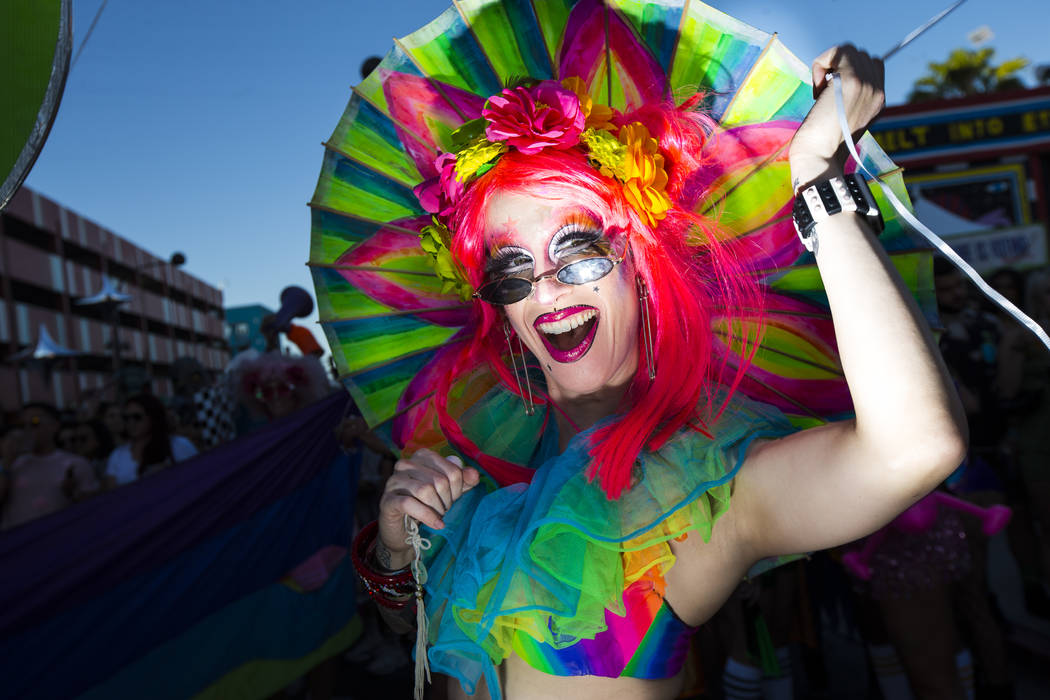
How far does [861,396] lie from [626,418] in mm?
561

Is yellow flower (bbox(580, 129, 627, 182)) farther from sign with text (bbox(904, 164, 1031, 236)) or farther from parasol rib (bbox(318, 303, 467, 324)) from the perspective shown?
sign with text (bbox(904, 164, 1031, 236))

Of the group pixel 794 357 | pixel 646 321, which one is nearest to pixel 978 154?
pixel 794 357

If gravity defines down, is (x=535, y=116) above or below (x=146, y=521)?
above

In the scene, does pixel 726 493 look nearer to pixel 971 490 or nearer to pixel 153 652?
pixel 153 652

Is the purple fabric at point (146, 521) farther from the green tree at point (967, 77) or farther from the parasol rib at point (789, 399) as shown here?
the green tree at point (967, 77)

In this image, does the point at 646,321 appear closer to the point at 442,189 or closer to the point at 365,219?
the point at 442,189

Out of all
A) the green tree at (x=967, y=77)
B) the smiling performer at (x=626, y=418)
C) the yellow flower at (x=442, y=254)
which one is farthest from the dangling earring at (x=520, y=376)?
the green tree at (x=967, y=77)

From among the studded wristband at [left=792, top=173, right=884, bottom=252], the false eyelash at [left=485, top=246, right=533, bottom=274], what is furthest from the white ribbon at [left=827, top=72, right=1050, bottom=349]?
the false eyelash at [left=485, top=246, right=533, bottom=274]

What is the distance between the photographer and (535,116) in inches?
58.8

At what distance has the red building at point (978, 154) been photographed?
363 inches

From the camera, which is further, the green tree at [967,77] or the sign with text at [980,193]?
the green tree at [967,77]

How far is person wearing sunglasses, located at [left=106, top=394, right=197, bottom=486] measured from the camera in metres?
4.72

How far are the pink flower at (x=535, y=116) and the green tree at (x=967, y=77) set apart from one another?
22.0 m

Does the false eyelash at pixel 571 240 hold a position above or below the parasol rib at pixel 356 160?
below
